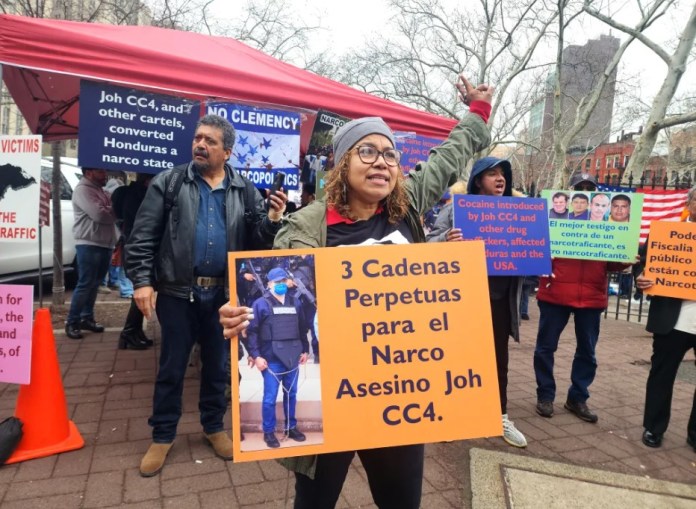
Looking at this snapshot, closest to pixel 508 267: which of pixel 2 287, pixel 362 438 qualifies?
pixel 362 438

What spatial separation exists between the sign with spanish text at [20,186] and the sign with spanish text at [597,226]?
11.9 ft

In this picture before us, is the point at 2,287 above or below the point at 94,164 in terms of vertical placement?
below

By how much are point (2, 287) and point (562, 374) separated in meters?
5.09

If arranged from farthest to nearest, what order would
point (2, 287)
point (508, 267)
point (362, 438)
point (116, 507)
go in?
point (508, 267) → point (2, 287) → point (116, 507) → point (362, 438)

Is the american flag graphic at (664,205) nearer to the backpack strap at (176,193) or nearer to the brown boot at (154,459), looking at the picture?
the backpack strap at (176,193)

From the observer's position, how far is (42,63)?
2.96 meters

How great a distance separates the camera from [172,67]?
10.8ft

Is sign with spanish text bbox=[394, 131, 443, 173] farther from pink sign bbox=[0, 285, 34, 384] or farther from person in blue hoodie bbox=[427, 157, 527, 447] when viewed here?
pink sign bbox=[0, 285, 34, 384]

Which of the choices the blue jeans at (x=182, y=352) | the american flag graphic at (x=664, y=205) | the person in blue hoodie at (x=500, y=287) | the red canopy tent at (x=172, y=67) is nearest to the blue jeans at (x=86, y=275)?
the red canopy tent at (x=172, y=67)

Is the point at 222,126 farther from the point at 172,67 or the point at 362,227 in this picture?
the point at 362,227

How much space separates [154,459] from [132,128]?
2236 mm

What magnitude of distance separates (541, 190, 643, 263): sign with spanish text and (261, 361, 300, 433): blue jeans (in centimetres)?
291

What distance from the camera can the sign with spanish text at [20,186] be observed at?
2.90 m

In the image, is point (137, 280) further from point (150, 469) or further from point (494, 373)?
point (494, 373)
